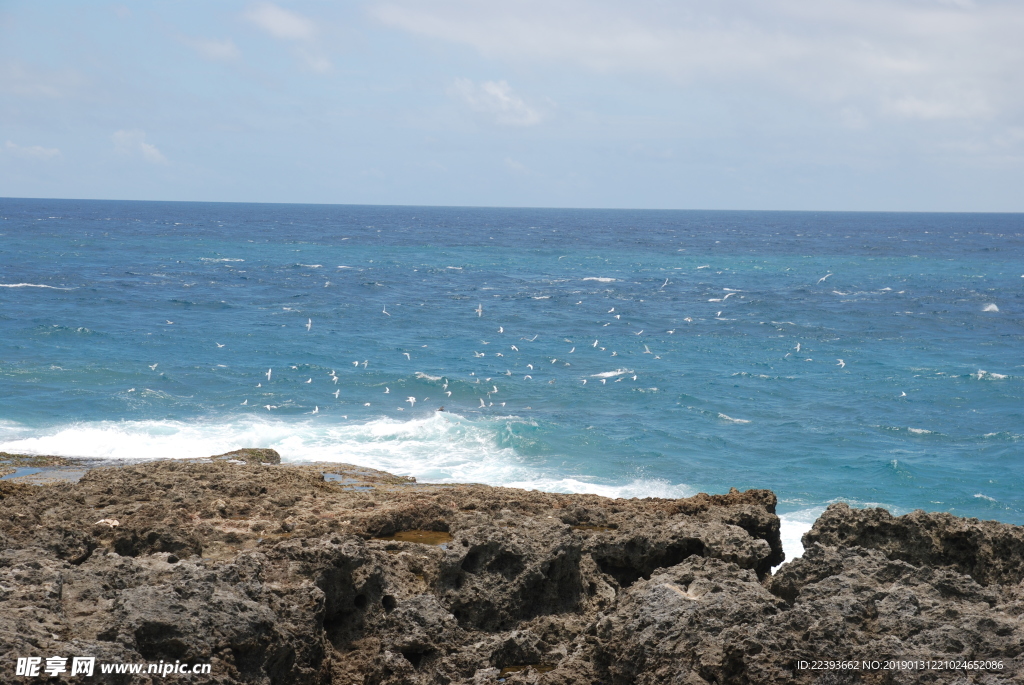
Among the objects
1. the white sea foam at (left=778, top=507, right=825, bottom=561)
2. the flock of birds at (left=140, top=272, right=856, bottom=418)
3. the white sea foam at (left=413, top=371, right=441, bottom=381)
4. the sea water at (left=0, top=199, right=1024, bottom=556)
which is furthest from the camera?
the white sea foam at (left=413, top=371, right=441, bottom=381)

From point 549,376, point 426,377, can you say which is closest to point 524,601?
point 426,377

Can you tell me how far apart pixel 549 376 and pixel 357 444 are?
1415 centimetres

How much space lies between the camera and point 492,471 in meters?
26.5

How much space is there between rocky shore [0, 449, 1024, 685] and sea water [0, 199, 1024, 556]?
8.75 meters

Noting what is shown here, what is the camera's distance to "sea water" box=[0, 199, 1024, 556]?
27.8 meters

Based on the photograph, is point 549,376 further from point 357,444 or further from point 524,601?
point 524,601

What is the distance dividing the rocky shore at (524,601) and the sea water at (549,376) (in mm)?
8753

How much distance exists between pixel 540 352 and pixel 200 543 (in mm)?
33686

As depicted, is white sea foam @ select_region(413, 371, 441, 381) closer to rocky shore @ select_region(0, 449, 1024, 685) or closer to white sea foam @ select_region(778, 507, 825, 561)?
white sea foam @ select_region(778, 507, 825, 561)

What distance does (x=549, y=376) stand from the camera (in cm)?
4088

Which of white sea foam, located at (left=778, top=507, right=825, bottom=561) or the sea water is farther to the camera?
the sea water

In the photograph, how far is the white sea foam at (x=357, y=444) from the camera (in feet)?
84.8

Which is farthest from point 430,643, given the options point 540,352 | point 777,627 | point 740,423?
point 540,352

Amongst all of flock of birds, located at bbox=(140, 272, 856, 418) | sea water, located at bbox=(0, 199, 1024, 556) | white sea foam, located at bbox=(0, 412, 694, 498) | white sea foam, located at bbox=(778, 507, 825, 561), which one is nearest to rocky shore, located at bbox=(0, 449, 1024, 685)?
white sea foam, located at bbox=(778, 507, 825, 561)
